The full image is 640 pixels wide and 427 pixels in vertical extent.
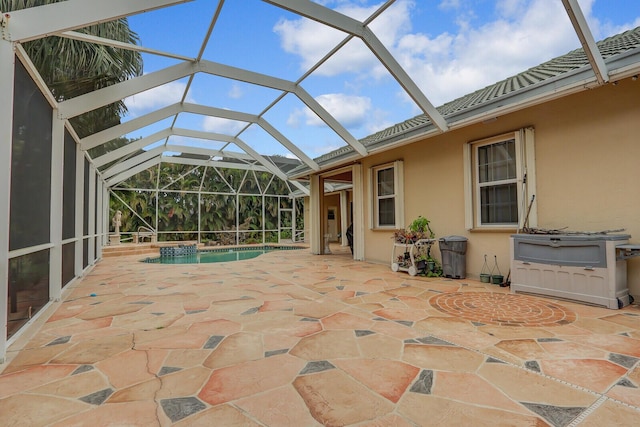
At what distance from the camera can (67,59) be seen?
15.2ft

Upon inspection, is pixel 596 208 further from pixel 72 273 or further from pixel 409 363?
pixel 72 273

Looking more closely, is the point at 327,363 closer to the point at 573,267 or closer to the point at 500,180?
the point at 573,267

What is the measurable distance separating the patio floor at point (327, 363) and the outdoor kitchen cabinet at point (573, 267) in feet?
0.63

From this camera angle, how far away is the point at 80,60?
470cm

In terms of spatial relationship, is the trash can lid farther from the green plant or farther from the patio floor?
the patio floor

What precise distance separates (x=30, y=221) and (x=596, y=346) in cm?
558

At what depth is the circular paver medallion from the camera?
131 inches

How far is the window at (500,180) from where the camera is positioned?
4984 mm

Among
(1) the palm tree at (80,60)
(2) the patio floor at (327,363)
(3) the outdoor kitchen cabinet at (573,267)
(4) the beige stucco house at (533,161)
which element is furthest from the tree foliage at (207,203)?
(3) the outdoor kitchen cabinet at (573,267)

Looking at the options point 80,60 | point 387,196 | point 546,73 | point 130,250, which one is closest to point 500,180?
point 546,73

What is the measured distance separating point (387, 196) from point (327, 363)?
6140 millimetres

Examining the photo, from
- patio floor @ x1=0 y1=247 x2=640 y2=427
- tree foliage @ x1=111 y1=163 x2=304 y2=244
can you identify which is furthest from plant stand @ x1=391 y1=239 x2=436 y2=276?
tree foliage @ x1=111 y1=163 x2=304 y2=244

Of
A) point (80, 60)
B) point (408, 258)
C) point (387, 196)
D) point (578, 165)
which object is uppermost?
point (80, 60)

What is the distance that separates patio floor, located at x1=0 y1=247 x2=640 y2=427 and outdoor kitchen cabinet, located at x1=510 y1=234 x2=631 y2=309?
192 millimetres
